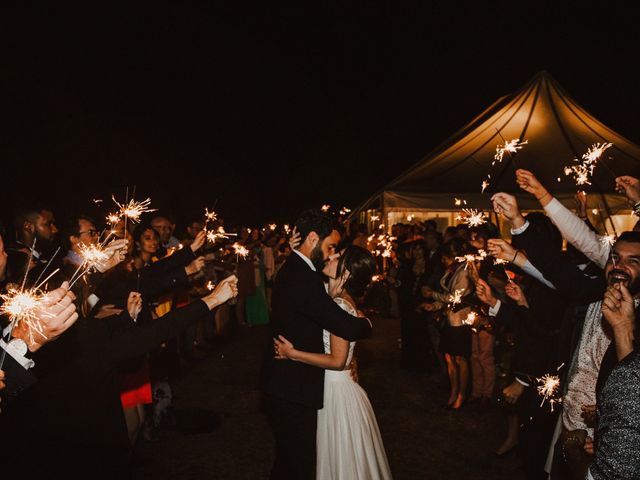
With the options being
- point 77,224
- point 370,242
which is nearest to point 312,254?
point 77,224

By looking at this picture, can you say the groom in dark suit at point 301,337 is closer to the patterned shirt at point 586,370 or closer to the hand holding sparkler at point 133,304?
the hand holding sparkler at point 133,304

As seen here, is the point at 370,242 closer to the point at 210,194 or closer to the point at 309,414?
the point at 309,414

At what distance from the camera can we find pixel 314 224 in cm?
327

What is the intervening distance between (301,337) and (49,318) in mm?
1667

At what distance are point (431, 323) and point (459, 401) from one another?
4.03 ft

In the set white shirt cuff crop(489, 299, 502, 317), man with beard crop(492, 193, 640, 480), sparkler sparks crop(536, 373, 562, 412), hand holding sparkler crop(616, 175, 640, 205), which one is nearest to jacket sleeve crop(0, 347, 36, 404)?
man with beard crop(492, 193, 640, 480)

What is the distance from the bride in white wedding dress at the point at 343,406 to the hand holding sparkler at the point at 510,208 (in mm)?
955

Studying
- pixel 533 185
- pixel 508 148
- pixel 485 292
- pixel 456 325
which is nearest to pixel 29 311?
pixel 533 185

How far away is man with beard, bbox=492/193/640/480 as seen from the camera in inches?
93.1

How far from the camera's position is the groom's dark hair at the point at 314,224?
3.26 meters

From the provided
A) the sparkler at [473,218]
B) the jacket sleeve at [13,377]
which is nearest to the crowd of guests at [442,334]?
the jacket sleeve at [13,377]

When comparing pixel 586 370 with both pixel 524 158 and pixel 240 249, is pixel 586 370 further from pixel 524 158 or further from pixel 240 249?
pixel 240 249

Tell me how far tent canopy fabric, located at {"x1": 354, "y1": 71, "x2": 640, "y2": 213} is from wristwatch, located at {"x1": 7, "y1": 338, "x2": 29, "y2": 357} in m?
6.61

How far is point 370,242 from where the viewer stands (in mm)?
12859
